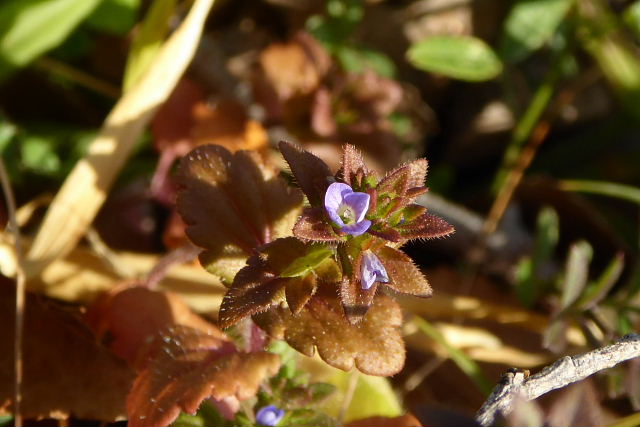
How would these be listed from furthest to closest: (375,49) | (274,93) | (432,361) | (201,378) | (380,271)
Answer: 1. (375,49)
2. (274,93)
3. (432,361)
4. (201,378)
5. (380,271)

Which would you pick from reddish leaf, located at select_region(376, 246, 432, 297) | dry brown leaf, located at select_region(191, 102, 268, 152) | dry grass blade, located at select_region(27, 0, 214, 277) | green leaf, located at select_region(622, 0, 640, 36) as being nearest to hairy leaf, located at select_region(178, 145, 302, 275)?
reddish leaf, located at select_region(376, 246, 432, 297)

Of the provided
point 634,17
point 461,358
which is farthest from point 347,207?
point 634,17

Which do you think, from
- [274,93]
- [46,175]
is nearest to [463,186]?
[274,93]

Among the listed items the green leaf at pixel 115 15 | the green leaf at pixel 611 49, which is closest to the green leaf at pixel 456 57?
the green leaf at pixel 611 49

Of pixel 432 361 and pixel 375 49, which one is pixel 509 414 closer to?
pixel 432 361

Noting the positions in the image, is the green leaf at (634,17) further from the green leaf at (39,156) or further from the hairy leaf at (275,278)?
the green leaf at (39,156)
